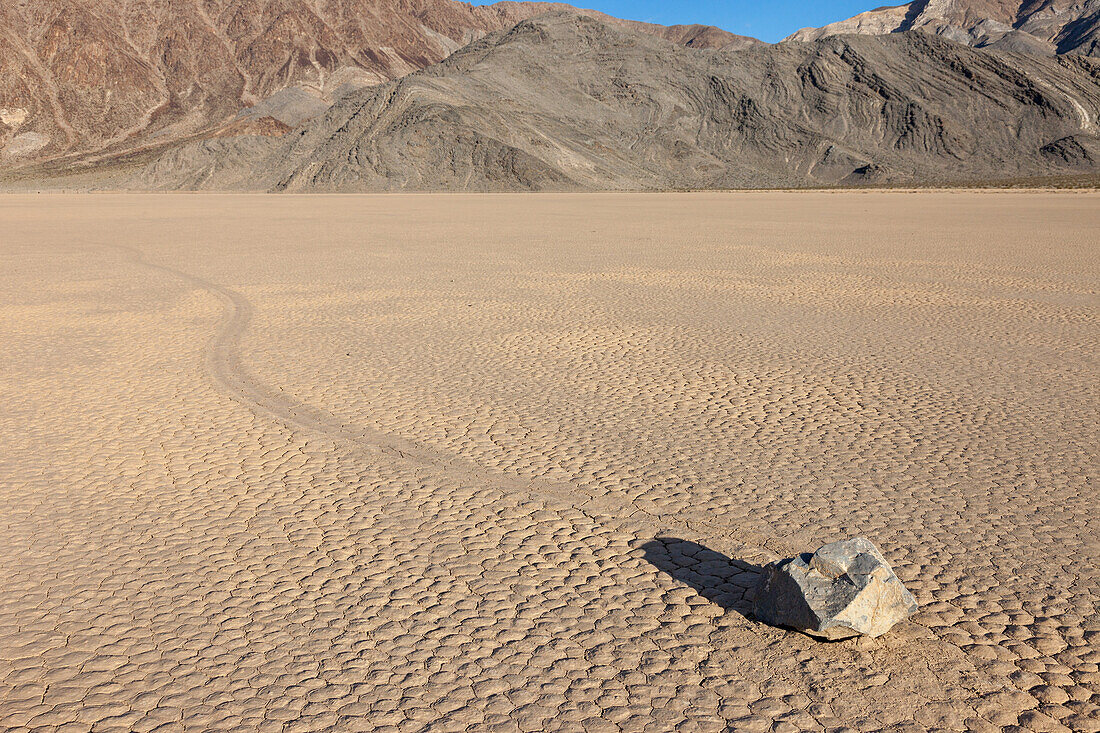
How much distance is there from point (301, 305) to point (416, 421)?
19.0ft

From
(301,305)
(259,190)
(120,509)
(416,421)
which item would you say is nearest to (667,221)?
(301,305)

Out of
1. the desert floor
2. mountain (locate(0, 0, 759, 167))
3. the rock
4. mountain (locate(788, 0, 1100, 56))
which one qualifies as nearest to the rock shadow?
the desert floor

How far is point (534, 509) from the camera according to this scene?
4.92 meters

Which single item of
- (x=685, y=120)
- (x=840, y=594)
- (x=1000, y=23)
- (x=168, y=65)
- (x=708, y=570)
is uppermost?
(x=1000, y=23)

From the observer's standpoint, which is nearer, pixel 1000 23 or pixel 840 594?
pixel 840 594

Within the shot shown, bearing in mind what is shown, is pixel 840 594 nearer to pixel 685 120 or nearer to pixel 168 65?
pixel 685 120

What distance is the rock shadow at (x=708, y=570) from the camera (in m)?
3.91

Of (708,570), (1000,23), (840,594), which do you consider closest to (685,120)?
(708,570)

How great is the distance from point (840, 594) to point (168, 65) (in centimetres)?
13814

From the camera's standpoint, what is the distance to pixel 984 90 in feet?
261

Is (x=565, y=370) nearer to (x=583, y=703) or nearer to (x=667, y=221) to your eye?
(x=583, y=703)

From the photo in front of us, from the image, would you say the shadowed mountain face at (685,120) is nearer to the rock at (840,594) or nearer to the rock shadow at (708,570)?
the rock shadow at (708,570)

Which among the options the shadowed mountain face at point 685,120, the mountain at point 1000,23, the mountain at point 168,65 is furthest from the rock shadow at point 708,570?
the mountain at point 1000,23

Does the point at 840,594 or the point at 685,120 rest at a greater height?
the point at 685,120
